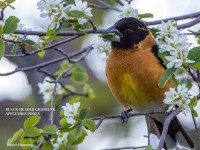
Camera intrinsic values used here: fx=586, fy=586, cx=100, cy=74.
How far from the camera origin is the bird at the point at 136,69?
13.1 ft

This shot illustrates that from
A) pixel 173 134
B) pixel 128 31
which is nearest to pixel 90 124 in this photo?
pixel 128 31

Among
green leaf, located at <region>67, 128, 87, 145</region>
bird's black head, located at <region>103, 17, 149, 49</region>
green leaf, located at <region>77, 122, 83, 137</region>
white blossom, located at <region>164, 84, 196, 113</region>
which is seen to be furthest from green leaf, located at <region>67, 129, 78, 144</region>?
bird's black head, located at <region>103, 17, 149, 49</region>

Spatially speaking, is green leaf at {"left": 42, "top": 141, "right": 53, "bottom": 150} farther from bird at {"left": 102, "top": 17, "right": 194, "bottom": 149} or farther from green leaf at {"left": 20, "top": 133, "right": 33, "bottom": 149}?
bird at {"left": 102, "top": 17, "right": 194, "bottom": 149}

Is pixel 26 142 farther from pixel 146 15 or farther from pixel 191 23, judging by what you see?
pixel 191 23

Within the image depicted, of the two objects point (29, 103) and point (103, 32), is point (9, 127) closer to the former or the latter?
point (29, 103)

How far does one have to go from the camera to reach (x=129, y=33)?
13.8 feet

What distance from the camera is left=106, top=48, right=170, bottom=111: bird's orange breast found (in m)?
4.01

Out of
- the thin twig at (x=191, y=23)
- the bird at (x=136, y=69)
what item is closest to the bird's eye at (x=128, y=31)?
the bird at (x=136, y=69)

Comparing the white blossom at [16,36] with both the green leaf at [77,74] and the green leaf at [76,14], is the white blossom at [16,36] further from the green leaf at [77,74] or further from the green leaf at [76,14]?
the green leaf at [77,74]

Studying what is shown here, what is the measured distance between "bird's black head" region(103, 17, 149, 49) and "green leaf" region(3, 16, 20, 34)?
3.25ft

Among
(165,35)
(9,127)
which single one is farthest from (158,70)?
(9,127)

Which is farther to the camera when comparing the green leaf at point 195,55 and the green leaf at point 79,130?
the green leaf at point 79,130

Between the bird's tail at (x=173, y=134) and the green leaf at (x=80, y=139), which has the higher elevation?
the green leaf at (x=80, y=139)

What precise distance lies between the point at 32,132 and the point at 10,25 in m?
0.58
